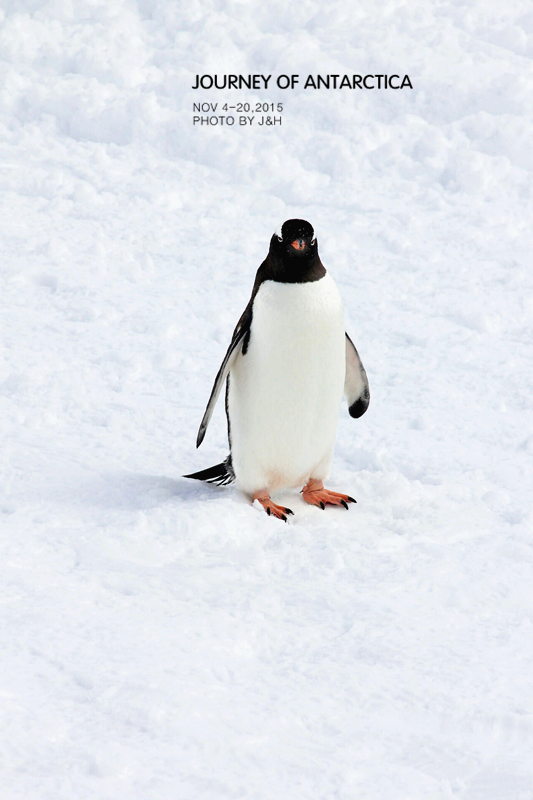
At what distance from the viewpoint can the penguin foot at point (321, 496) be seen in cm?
324

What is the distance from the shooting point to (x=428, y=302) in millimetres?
5523

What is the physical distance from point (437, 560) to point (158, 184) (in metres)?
4.39

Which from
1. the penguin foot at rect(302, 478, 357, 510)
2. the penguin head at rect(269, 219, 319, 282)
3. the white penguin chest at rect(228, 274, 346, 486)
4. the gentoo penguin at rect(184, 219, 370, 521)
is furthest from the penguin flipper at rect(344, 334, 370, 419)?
the penguin head at rect(269, 219, 319, 282)

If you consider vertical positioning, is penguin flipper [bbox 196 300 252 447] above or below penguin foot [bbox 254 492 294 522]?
above

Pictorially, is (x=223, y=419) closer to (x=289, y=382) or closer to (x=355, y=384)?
(x=355, y=384)

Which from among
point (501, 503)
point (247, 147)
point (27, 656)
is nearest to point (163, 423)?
point (501, 503)

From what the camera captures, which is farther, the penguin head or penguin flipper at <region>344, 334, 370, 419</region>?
penguin flipper at <region>344, 334, 370, 419</region>

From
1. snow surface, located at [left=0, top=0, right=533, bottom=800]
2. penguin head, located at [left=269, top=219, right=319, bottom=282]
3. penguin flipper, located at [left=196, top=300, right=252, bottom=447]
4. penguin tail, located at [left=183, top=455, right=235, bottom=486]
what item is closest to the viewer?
snow surface, located at [left=0, top=0, right=533, bottom=800]

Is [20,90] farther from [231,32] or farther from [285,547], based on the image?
[285,547]

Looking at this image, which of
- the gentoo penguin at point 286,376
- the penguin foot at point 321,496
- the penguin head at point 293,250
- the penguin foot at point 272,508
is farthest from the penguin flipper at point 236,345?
the penguin foot at point 321,496

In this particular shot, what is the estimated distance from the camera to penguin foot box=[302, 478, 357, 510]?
3.24 meters

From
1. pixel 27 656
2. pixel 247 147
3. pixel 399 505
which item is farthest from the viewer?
pixel 247 147

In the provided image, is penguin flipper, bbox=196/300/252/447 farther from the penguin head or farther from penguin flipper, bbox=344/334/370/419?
penguin flipper, bbox=344/334/370/419

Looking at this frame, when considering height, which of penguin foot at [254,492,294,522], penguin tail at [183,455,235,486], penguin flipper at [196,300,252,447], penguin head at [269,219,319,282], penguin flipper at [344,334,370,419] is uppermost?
penguin head at [269,219,319,282]
